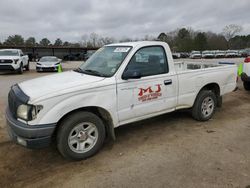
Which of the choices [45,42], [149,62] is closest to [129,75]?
[149,62]

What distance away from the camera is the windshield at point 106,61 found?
391 cm

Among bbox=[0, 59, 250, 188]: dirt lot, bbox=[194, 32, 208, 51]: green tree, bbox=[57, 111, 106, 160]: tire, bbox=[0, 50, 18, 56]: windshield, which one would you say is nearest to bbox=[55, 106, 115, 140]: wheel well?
bbox=[57, 111, 106, 160]: tire

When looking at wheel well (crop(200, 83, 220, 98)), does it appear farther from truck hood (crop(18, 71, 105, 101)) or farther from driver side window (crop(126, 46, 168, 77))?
truck hood (crop(18, 71, 105, 101))

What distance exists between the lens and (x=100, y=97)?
3.55 metres

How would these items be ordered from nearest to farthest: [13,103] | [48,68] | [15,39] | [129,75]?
[13,103], [129,75], [48,68], [15,39]

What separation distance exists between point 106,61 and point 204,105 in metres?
2.51

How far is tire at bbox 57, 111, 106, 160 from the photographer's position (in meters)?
3.33

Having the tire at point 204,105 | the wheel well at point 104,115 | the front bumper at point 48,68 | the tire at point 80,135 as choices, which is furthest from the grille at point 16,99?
the front bumper at point 48,68

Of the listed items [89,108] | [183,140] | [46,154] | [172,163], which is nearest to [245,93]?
[183,140]

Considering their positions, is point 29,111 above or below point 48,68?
below

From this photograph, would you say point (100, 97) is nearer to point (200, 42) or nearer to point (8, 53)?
point (8, 53)

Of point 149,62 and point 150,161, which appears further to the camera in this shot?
point 149,62

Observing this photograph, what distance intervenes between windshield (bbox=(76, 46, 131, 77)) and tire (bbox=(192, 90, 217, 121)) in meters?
2.07

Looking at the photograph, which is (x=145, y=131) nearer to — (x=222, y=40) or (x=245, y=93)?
(x=245, y=93)
